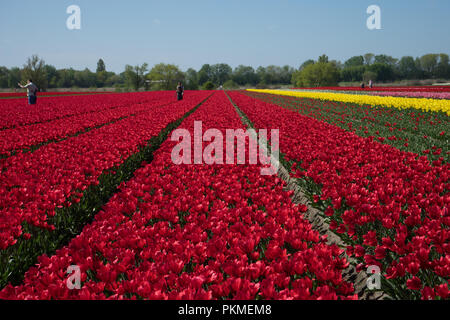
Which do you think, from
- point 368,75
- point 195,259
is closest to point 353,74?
point 368,75

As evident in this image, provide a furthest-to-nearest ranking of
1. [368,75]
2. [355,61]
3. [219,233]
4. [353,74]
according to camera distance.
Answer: [355,61], [353,74], [368,75], [219,233]

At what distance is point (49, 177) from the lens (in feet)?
15.6

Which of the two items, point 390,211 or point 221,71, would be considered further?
point 221,71

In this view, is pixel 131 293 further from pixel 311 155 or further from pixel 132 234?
pixel 311 155

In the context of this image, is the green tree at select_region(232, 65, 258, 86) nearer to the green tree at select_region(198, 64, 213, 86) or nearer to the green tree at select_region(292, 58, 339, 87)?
the green tree at select_region(198, 64, 213, 86)

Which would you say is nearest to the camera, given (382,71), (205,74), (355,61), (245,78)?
(382,71)

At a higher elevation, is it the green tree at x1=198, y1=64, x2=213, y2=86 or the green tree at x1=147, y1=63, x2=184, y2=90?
the green tree at x1=198, y1=64, x2=213, y2=86

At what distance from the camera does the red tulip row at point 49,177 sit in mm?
3277

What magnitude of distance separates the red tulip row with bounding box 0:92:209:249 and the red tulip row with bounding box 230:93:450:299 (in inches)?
123

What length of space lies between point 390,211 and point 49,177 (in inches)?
183

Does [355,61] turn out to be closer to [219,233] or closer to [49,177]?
[49,177]

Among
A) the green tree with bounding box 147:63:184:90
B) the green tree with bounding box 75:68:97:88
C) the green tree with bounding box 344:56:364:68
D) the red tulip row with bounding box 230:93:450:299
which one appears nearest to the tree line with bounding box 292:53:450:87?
the green tree with bounding box 344:56:364:68

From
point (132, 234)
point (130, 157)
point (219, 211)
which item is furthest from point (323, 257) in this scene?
point (130, 157)

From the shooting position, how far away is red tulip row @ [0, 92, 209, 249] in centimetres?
328
